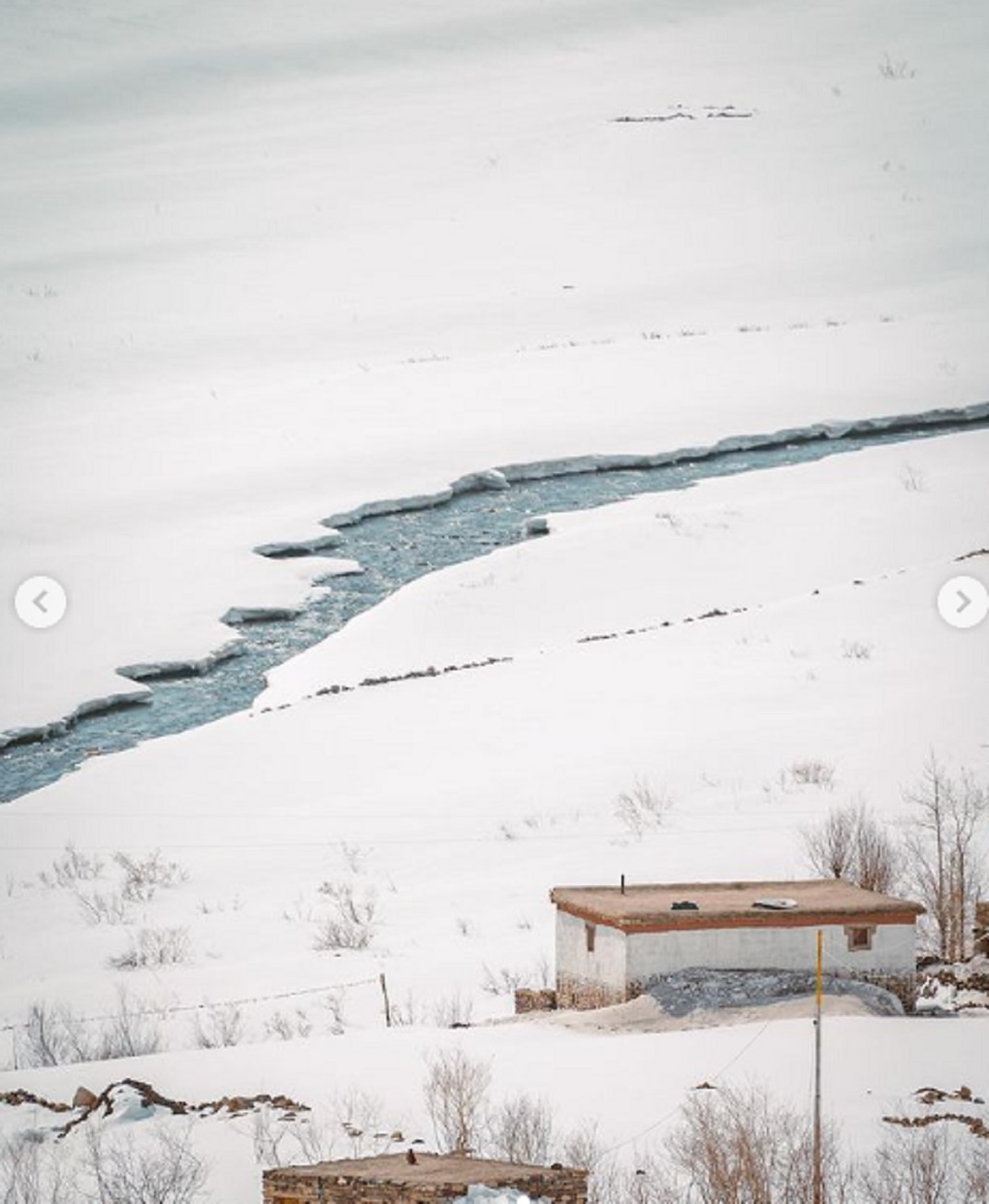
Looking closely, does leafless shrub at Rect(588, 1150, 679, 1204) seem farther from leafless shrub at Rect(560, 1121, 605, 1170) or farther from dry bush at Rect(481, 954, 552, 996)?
dry bush at Rect(481, 954, 552, 996)

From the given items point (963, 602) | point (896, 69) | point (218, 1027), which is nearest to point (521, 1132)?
point (218, 1027)

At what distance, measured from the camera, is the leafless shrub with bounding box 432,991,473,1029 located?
85.5 ft

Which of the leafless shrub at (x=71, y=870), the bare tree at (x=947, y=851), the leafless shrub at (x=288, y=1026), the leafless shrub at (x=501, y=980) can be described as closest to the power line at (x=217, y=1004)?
the leafless shrub at (x=288, y=1026)

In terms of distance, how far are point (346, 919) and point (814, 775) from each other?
763cm

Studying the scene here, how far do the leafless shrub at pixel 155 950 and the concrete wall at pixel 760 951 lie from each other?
305 inches

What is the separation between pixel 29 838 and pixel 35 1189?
15881 mm

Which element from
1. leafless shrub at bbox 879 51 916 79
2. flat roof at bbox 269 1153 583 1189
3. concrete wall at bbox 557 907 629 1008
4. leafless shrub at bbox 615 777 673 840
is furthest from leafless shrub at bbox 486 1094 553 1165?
leafless shrub at bbox 879 51 916 79

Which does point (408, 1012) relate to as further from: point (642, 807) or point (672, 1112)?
point (642, 807)

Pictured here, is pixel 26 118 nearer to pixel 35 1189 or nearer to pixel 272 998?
pixel 272 998

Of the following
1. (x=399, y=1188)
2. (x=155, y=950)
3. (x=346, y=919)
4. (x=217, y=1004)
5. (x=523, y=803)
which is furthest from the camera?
(x=523, y=803)

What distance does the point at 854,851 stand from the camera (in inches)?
1222

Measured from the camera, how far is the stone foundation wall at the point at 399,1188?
15773mm

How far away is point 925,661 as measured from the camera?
132 ft

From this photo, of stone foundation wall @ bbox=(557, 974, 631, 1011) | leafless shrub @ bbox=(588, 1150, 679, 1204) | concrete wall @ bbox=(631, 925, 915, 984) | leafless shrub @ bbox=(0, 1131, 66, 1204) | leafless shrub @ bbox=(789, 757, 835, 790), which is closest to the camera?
leafless shrub @ bbox=(588, 1150, 679, 1204)
